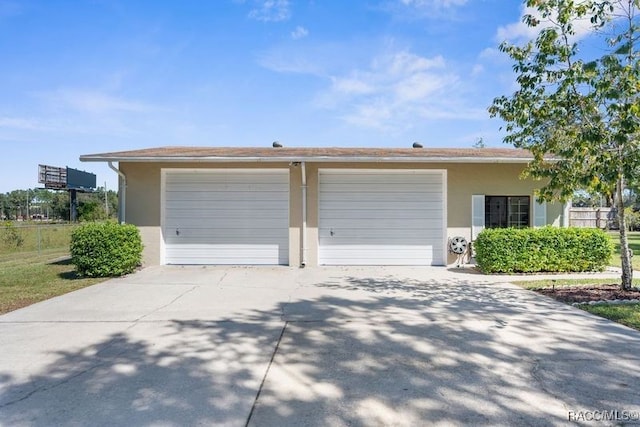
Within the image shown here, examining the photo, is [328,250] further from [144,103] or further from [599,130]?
[144,103]

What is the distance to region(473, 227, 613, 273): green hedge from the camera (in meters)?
8.48

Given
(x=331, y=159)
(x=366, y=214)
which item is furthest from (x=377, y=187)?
(x=331, y=159)

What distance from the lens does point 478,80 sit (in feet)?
34.9

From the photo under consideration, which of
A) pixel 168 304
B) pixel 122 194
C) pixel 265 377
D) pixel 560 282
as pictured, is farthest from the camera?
pixel 122 194

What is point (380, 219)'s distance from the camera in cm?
992

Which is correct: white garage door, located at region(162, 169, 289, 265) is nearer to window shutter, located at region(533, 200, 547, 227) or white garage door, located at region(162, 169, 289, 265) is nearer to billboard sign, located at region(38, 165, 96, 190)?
window shutter, located at region(533, 200, 547, 227)

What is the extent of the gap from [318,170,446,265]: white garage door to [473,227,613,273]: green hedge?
1.55 metres

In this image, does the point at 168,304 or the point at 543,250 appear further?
the point at 543,250

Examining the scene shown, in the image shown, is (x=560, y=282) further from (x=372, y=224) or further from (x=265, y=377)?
(x=265, y=377)

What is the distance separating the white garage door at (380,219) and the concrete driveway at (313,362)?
3.77 meters

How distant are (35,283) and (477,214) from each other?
10.6 meters

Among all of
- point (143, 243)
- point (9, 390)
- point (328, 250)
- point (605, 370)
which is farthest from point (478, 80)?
point (9, 390)

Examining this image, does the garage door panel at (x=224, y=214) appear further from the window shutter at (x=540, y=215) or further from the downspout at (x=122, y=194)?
the window shutter at (x=540, y=215)

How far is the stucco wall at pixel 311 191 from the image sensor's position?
31.7 feet
